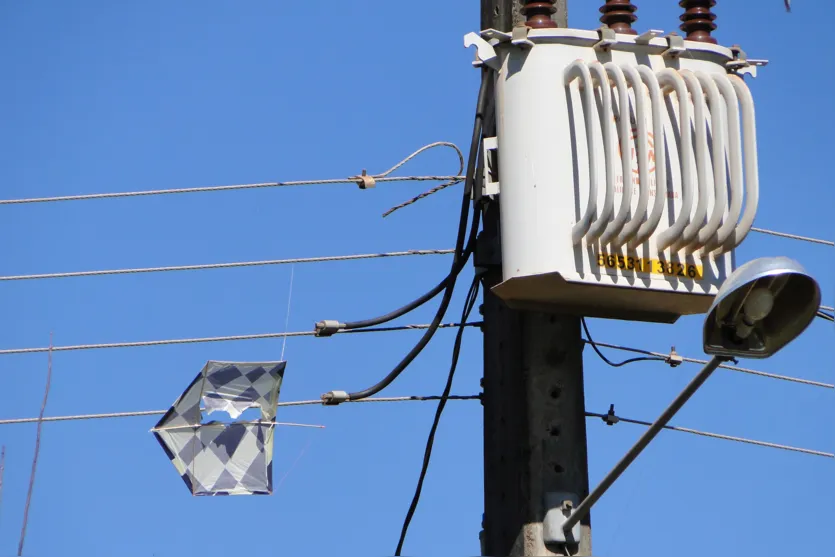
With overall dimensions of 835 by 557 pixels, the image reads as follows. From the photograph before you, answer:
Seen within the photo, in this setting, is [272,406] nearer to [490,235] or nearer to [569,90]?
[490,235]

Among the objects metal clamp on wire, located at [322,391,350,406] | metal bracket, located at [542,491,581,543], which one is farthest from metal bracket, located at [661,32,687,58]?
metal clamp on wire, located at [322,391,350,406]

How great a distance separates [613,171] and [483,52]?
0.75 m

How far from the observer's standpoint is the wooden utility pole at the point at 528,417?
579 cm

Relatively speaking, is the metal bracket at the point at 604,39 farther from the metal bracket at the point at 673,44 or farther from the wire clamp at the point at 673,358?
the wire clamp at the point at 673,358

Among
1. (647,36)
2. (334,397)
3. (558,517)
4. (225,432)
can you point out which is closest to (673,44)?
(647,36)

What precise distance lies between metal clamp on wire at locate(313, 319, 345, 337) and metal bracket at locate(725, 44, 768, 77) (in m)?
2.14

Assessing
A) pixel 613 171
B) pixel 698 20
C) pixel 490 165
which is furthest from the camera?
pixel 698 20

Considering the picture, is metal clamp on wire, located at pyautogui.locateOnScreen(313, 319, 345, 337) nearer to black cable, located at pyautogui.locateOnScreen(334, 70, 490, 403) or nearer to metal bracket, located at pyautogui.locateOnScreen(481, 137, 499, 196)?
black cable, located at pyautogui.locateOnScreen(334, 70, 490, 403)

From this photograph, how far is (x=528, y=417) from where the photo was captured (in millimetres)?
5883

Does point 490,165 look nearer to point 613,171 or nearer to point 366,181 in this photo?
point 613,171

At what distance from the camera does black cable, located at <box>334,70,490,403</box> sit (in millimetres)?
6094

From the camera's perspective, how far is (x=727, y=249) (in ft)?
19.7

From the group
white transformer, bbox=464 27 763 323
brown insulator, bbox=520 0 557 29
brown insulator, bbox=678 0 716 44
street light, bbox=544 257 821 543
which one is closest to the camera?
street light, bbox=544 257 821 543

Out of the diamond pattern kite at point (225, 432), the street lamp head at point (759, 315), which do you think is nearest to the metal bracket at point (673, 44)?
the street lamp head at point (759, 315)
